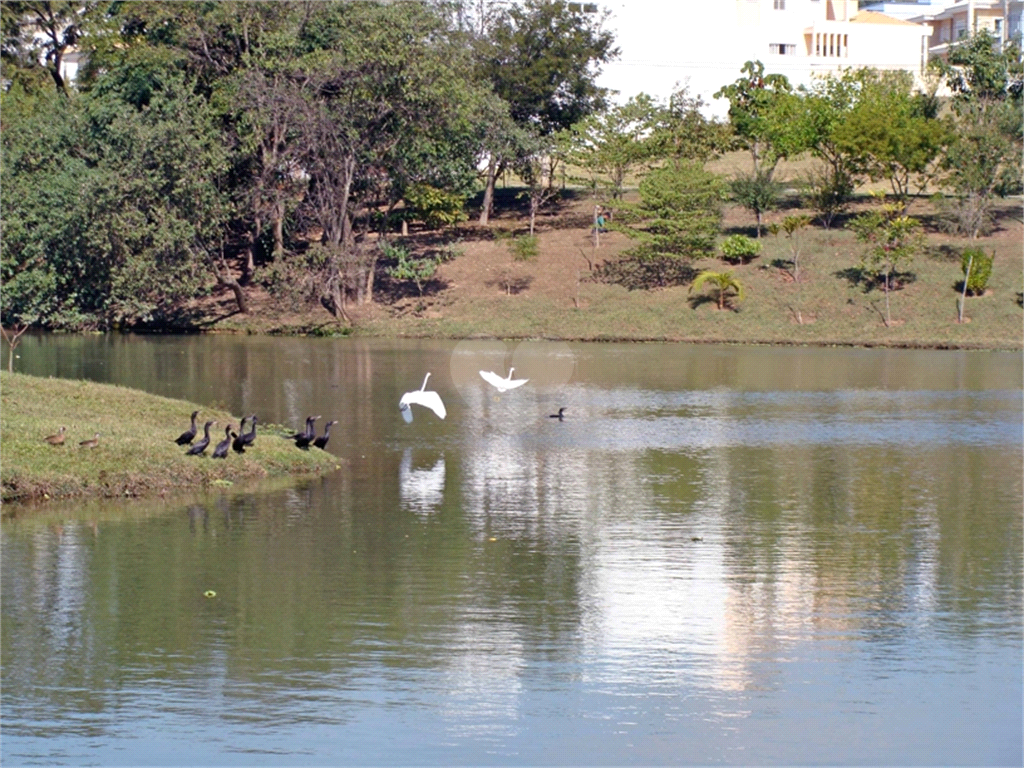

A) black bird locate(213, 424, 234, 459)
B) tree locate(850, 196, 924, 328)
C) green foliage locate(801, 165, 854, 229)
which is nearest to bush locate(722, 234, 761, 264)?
tree locate(850, 196, 924, 328)

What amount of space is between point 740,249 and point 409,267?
12.1 meters

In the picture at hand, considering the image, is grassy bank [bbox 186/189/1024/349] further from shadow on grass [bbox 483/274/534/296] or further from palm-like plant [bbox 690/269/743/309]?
palm-like plant [bbox 690/269/743/309]

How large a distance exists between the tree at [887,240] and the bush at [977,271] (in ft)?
6.06

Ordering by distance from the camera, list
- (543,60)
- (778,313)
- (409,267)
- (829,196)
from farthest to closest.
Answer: (543,60), (829,196), (409,267), (778,313)

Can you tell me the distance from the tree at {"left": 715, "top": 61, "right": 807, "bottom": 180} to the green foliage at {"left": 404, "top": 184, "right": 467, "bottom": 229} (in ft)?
39.3

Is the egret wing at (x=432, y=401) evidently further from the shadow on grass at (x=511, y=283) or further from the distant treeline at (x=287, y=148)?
the shadow on grass at (x=511, y=283)

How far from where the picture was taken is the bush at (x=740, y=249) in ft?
161

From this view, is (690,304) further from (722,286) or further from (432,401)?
(432,401)

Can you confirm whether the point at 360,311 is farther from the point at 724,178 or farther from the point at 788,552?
the point at 788,552

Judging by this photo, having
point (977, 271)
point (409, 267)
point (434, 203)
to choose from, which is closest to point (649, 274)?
point (434, 203)

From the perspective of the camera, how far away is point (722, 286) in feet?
152

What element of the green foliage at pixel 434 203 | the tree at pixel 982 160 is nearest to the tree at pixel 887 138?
the tree at pixel 982 160

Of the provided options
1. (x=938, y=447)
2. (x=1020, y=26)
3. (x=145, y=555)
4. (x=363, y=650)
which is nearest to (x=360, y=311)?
(x=938, y=447)

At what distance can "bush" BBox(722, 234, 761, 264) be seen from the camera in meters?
49.2
